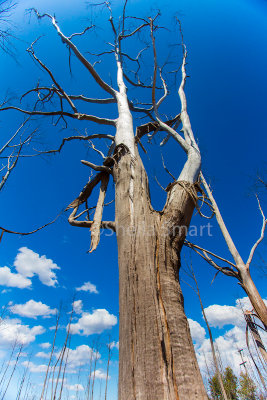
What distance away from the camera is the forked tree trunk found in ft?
2.28

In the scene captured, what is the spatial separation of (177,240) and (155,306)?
38 centimetres

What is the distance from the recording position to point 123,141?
1.73 metres

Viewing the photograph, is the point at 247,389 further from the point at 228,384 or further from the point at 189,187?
the point at 189,187

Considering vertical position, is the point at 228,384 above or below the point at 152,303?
above

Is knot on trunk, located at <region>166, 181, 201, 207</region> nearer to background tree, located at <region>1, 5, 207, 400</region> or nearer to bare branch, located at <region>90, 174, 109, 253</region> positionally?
background tree, located at <region>1, 5, 207, 400</region>

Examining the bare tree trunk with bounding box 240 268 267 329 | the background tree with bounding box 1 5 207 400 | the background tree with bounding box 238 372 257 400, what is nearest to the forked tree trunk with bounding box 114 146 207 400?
the background tree with bounding box 1 5 207 400

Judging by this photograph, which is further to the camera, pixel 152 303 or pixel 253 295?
pixel 253 295

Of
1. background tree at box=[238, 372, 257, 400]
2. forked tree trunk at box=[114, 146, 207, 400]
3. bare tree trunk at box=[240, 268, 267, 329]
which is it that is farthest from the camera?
background tree at box=[238, 372, 257, 400]

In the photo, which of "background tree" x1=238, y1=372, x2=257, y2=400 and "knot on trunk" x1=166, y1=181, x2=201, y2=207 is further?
"background tree" x1=238, y1=372, x2=257, y2=400

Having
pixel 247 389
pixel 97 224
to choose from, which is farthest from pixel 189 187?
pixel 247 389

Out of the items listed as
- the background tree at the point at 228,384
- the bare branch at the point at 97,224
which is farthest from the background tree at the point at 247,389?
the bare branch at the point at 97,224

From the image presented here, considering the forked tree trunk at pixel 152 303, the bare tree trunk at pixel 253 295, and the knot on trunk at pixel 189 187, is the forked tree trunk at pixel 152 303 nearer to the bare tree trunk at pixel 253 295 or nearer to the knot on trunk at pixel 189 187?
the knot on trunk at pixel 189 187

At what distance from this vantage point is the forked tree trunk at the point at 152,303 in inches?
27.4

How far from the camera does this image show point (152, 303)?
85 cm
